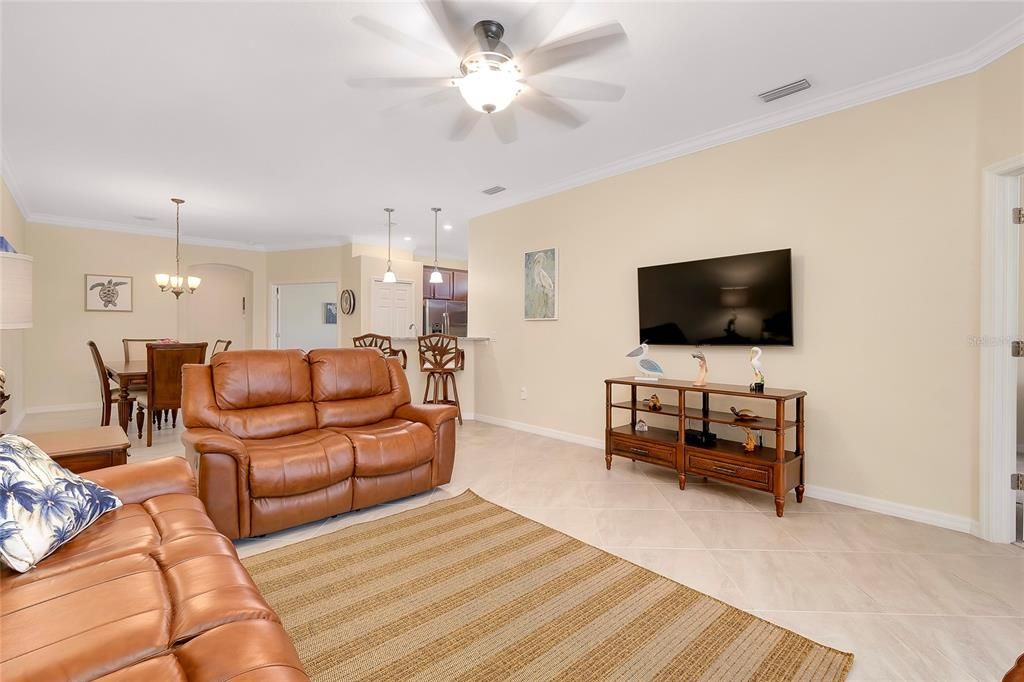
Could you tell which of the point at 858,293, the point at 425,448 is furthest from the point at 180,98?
the point at 858,293

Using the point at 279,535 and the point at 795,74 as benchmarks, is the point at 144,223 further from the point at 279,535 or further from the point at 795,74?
the point at 795,74

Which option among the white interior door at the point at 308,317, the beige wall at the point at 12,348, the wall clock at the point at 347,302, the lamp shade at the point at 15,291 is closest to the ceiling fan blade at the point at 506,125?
the lamp shade at the point at 15,291

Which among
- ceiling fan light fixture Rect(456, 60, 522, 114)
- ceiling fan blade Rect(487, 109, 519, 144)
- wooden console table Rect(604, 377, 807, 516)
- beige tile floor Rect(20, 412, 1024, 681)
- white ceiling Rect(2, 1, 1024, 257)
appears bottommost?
beige tile floor Rect(20, 412, 1024, 681)

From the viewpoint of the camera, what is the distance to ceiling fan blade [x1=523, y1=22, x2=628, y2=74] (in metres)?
2.05

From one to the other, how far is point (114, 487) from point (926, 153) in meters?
4.46

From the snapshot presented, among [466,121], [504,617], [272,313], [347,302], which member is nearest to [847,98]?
[466,121]

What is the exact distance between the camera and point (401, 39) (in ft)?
7.66

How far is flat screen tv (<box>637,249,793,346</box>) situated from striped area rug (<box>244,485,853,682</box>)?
196 centimetres

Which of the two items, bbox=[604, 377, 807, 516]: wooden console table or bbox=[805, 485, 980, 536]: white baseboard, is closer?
bbox=[805, 485, 980, 536]: white baseboard

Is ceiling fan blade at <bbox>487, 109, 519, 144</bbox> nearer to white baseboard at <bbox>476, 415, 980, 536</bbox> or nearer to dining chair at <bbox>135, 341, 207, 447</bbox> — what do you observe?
white baseboard at <bbox>476, 415, 980, 536</bbox>

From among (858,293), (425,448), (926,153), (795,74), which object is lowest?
(425,448)

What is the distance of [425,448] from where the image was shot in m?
3.08

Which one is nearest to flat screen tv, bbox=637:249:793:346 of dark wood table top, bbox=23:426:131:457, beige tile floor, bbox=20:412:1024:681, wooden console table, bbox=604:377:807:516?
wooden console table, bbox=604:377:807:516

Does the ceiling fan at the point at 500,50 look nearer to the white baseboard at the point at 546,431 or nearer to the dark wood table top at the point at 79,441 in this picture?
the dark wood table top at the point at 79,441
